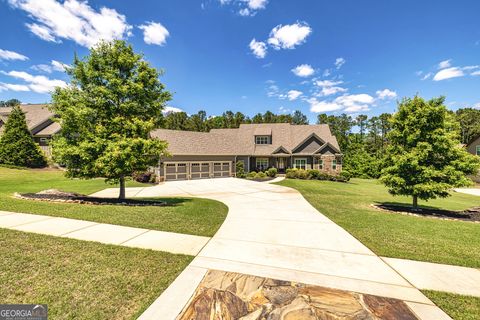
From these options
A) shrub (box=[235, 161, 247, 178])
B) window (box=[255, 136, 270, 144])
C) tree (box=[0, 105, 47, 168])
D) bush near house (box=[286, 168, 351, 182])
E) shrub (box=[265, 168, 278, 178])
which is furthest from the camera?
window (box=[255, 136, 270, 144])

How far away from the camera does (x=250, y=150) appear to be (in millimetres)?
31859

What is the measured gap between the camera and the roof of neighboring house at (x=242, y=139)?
2706 cm

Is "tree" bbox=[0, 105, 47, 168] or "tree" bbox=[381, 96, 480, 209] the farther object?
"tree" bbox=[0, 105, 47, 168]

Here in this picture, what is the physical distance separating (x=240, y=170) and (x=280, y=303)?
2585 cm

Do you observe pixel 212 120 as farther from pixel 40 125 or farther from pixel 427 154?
pixel 427 154

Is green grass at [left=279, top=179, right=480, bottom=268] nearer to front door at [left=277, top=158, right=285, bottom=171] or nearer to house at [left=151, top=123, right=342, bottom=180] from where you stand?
house at [left=151, top=123, right=342, bottom=180]

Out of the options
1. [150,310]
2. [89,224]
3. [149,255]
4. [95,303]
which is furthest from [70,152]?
[150,310]

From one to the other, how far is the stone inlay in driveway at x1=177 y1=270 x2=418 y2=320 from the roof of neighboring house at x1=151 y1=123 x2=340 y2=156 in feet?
72.9

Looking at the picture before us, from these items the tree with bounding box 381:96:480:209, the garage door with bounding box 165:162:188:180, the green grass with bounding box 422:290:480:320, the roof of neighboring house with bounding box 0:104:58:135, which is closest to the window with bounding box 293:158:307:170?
the garage door with bounding box 165:162:188:180

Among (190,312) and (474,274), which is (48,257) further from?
(474,274)

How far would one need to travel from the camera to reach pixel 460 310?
11.5 ft

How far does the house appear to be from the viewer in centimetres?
2622

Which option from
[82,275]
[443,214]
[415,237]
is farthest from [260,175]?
[82,275]

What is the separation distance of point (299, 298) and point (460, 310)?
2534 mm
